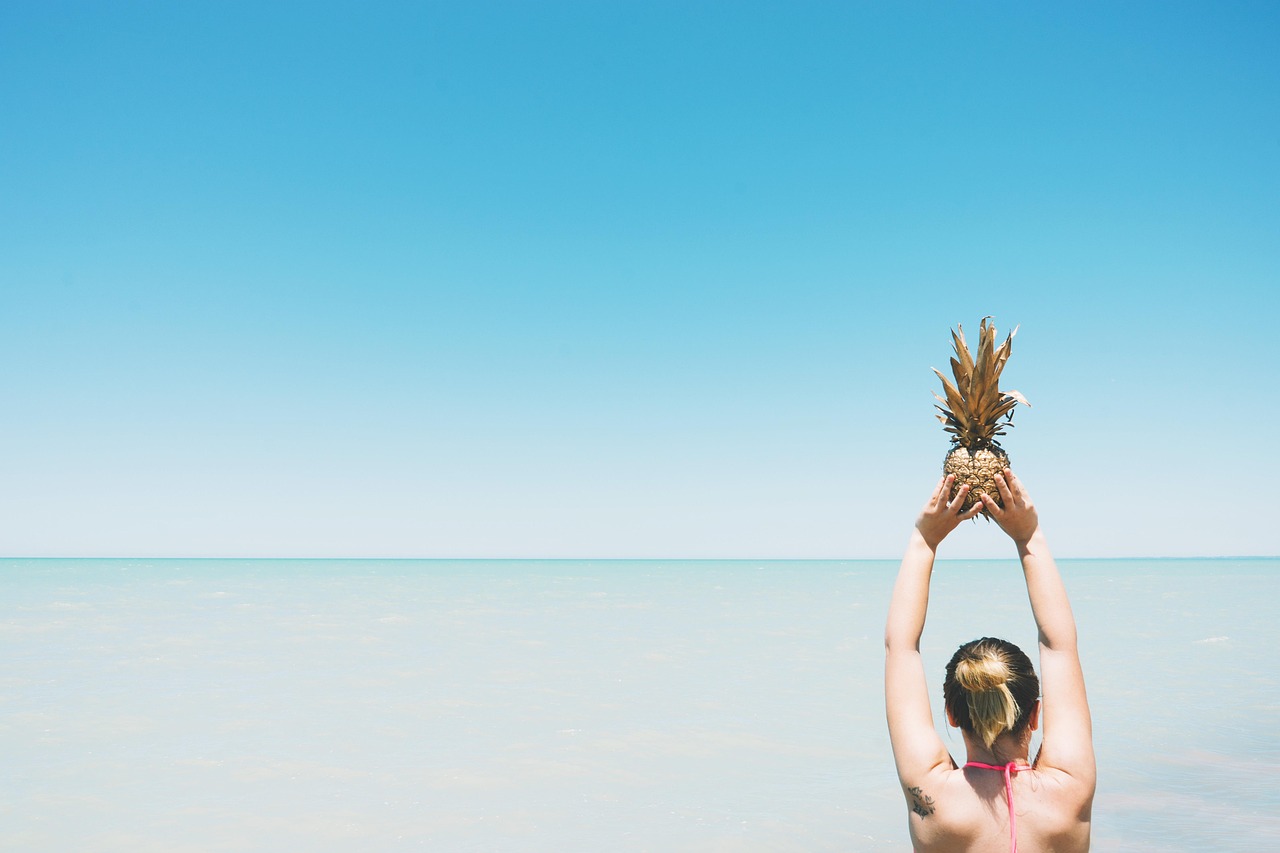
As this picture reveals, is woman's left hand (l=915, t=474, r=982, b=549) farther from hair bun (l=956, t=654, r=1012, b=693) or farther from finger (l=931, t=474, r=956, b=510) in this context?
hair bun (l=956, t=654, r=1012, b=693)

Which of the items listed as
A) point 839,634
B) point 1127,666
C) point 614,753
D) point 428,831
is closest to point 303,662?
point 614,753

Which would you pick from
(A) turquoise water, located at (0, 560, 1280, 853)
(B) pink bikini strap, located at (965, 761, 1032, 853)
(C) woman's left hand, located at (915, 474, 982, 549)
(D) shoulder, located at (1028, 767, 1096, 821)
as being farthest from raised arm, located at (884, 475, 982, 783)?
(A) turquoise water, located at (0, 560, 1280, 853)

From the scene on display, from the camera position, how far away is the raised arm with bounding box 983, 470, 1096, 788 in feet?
7.06

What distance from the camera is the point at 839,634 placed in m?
22.7

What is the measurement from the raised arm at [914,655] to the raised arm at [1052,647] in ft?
0.41

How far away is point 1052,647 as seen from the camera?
232cm

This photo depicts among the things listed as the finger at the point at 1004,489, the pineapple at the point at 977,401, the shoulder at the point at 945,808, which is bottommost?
the shoulder at the point at 945,808

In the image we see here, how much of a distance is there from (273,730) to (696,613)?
20.3 meters

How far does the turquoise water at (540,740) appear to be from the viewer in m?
8.06

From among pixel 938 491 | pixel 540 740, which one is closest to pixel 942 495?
pixel 938 491

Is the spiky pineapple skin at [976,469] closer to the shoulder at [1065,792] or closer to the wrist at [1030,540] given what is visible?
the wrist at [1030,540]

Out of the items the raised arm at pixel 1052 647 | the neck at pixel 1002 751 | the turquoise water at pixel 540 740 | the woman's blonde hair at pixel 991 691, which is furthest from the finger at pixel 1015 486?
the turquoise water at pixel 540 740

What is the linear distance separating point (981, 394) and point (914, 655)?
3.40ft

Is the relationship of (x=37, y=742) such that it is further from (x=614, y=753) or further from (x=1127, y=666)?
(x=1127, y=666)
